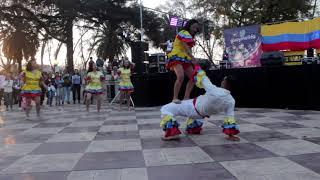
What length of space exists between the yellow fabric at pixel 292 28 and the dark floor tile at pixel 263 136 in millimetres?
6644

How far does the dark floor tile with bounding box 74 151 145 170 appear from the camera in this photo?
5.20 metres

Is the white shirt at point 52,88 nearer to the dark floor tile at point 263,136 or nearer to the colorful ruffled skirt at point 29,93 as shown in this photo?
the colorful ruffled skirt at point 29,93

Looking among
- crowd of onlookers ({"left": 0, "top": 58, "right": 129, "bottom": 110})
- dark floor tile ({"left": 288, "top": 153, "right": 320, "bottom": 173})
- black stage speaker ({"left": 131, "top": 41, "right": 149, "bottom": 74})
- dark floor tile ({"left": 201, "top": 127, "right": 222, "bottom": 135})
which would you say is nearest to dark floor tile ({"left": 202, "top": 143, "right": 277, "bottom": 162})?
dark floor tile ({"left": 288, "top": 153, "right": 320, "bottom": 173})

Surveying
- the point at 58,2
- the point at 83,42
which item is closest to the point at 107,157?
the point at 58,2

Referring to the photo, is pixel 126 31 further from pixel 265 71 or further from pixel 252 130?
pixel 252 130

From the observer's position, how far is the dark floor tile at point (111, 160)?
17.1ft

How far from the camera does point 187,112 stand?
7.00 m

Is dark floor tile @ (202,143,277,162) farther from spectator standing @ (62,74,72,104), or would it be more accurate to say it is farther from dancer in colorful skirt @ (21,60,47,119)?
spectator standing @ (62,74,72,104)

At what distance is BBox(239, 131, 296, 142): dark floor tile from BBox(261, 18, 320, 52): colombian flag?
6507mm

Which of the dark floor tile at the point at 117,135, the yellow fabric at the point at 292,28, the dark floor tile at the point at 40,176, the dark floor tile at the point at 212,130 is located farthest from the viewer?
the yellow fabric at the point at 292,28

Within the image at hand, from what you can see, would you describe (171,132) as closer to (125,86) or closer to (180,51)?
(180,51)

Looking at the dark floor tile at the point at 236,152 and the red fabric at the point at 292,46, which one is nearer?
the dark floor tile at the point at 236,152

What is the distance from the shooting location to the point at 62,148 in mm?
6590

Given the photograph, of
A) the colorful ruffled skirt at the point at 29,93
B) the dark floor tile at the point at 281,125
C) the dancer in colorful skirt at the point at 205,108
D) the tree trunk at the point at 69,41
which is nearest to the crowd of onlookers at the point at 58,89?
the colorful ruffled skirt at the point at 29,93
